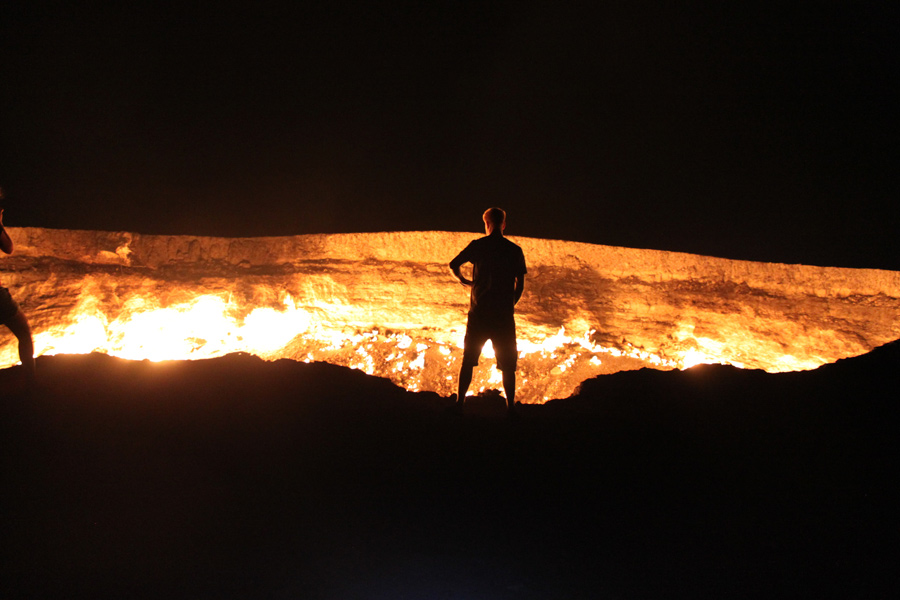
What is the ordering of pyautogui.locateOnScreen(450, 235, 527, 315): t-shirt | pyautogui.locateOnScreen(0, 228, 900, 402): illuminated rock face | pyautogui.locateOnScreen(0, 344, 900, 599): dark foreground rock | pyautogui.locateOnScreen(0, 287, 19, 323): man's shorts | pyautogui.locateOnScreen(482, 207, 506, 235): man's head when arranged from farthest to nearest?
1. pyautogui.locateOnScreen(0, 228, 900, 402): illuminated rock face
2. pyautogui.locateOnScreen(482, 207, 506, 235): man's head
3. pyautogui.locateOnScreen(450, 235, 527, 315): t-shirt
4. pyautogui.locateOnScreen(0, 287, 19, 323): man's shorts
5. pyautogui.locateOnScreen(0, 344, 900, 599): dark foreground rock

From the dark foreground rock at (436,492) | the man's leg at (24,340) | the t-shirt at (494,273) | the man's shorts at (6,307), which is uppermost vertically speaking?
the t-shirt at (494,273)

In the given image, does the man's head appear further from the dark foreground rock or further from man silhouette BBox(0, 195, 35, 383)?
man silhouette BBox(0, 195, 35, 383)

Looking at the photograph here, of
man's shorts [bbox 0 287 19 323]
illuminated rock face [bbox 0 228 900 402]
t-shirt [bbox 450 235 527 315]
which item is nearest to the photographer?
man's shorts [bbox 0 287 19 323]

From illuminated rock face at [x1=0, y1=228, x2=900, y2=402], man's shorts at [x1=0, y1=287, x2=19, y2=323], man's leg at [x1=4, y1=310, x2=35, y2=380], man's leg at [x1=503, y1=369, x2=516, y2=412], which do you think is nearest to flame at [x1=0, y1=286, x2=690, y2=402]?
illuminated rock face at [x1=0, y1=228, x2=900, y2=402]

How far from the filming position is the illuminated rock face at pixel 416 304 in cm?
645

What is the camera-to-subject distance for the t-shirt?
2928 mm

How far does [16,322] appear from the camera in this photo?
2689mm

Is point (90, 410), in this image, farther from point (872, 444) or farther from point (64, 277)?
point (64, 277)

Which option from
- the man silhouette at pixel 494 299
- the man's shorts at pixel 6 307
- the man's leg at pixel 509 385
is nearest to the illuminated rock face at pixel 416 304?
the man's leg at pixel 509 385

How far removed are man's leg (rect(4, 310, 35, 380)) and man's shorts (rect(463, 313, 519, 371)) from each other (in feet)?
8.70

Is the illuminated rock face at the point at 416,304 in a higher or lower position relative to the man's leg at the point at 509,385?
higher

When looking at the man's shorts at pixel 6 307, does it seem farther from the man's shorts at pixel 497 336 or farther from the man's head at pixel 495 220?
the man's head at pixel 495 220

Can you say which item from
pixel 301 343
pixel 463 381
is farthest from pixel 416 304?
pixel 463 381

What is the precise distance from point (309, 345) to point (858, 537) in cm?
657
